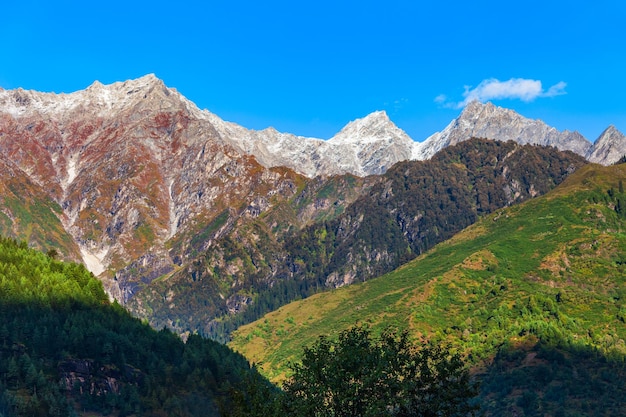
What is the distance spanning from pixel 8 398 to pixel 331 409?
124268mm

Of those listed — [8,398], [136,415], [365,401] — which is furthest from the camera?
[136,415]

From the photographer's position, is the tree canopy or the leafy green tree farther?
→ the leafy green tree

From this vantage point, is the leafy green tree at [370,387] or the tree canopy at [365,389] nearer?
the tree canopy at [365,389]

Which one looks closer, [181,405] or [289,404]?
[289,404]

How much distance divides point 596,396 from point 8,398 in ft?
565

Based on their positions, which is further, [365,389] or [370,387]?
[365,389]

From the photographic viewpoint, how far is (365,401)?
78.9 metres

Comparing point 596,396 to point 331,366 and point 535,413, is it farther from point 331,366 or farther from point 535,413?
point 331,366

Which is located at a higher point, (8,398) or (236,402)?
(8,398)

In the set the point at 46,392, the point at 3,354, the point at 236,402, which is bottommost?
→ the point at 236,402

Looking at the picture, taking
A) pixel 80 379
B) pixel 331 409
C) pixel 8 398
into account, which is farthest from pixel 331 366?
pixel 80 379

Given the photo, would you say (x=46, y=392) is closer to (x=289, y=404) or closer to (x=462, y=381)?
(x=289, y=404)

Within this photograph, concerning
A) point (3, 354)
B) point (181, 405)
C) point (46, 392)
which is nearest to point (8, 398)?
point (46, 392)

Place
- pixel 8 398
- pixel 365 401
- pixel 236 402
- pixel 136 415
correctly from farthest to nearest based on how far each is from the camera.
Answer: pixel 136 415 < pixel 8 398 < pixel 365 401 < pixel 236 402
